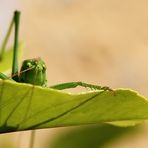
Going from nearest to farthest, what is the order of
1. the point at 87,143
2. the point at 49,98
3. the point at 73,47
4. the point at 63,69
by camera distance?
the point at 49,98, the point at 87,143, the point at 63,69, the point at 73,47

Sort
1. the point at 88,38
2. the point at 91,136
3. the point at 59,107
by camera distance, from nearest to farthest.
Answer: the point at 59,107 → the point at 91,136 → the point at 88,38

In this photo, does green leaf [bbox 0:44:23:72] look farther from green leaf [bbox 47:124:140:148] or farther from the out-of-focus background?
the out-of-focus background

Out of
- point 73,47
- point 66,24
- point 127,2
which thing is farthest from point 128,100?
point 127,2

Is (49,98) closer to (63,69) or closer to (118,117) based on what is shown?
(118,117)

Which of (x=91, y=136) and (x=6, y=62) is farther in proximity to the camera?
(x=6, y=62)

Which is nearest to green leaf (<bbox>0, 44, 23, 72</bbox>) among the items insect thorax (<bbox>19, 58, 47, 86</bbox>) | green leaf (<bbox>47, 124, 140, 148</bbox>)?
insect thorax (<bbox>19, 58, 47, 86</bbox>)

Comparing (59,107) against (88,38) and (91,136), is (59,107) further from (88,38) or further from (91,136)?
(88,38)

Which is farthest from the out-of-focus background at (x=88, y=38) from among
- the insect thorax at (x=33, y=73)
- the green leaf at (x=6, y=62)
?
the green leaf at (x=6, y=62)

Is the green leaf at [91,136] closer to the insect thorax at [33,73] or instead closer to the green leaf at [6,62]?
the green leaf at [6,62]

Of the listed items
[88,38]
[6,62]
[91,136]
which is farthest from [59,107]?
[88,38]
